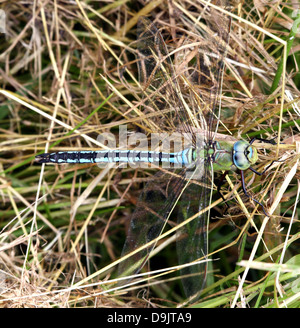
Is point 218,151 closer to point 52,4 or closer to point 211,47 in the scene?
point 211,47

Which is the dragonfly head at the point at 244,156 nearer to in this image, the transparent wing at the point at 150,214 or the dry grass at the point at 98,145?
the dry grass at the point at 98,145

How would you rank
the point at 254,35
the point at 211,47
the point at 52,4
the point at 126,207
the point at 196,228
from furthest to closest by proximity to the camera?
the point at 52,4
the point at 126,207
the point at 254,35
the point at 211,47
the point at 196,228

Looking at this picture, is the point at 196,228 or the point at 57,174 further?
the point at 57,174

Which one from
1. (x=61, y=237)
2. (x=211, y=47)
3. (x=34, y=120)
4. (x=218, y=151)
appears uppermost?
(x=211, y=47)

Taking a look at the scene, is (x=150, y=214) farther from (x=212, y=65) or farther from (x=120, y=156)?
(x=212, y=65)

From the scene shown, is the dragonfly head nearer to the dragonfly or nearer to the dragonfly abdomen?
the dragonfly

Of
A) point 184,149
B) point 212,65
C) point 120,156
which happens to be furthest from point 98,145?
point 212,65

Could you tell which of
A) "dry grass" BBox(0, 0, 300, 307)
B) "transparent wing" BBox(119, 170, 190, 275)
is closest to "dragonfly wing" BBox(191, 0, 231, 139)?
"dry grass" BBox(0, 0, 300, 307)

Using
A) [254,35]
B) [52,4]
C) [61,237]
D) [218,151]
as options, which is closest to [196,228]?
[218,151]

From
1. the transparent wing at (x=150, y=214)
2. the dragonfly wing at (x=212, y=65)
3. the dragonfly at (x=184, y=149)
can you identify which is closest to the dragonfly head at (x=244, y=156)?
the dragonfly at (x=184, y=149)
